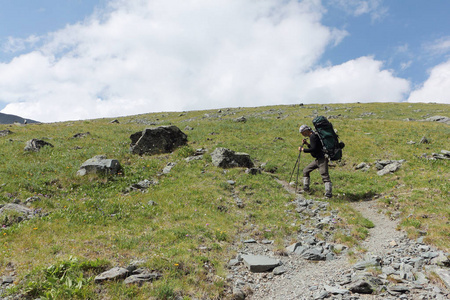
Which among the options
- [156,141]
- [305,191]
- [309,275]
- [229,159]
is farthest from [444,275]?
[156,141]

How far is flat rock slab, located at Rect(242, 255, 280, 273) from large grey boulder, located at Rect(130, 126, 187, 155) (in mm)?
16040

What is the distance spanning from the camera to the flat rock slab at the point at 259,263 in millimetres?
8484

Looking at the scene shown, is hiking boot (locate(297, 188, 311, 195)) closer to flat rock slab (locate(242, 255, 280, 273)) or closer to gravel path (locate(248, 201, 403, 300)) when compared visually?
gravel path (locate(248, 201, 403, 300))

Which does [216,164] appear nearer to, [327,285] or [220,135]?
[220,135]

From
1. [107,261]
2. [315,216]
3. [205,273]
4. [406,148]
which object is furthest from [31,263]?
[406,148]

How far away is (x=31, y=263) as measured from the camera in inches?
294

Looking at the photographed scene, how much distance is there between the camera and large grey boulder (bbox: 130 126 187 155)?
22844 millimetres

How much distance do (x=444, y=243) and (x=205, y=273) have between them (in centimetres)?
770

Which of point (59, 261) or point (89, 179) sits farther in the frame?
point (89, 179)

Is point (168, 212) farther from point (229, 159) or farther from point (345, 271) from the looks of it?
point (229, 159)

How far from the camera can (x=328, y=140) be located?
14.7 m

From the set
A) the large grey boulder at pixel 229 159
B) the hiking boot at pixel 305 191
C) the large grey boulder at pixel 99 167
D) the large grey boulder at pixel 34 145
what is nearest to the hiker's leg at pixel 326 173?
the hiking boot at pixel 305 191

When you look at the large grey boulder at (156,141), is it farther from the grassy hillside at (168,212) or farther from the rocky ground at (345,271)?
the rocky ground at (345,271)

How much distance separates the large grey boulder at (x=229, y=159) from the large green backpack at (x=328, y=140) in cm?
700
